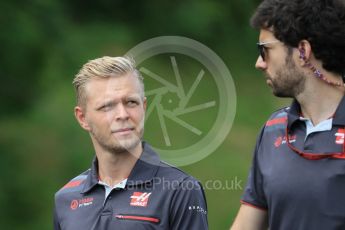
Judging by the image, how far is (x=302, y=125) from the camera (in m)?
5.23

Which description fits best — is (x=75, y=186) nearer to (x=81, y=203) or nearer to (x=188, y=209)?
(x=81, y=203)

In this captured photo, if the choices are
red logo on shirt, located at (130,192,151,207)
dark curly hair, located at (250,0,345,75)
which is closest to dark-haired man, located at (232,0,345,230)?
dark curly hair, located at (250,0,345,75)

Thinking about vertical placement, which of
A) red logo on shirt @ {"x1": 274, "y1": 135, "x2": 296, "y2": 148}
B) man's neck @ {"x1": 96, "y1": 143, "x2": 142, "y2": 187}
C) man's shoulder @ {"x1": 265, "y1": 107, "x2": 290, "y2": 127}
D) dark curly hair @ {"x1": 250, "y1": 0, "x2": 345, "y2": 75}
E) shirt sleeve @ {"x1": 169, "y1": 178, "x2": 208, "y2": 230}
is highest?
dark curly hair @ {"x1": 250, "y1": 0, "x2": 345, "y2": 75}

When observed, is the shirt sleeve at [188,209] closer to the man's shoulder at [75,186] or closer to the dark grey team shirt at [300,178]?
the dark grey team shirt at [300,178]

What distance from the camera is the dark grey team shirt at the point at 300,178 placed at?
496 centimetres

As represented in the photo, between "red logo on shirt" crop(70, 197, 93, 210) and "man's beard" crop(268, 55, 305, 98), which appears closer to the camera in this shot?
"man's beard" crop(268, 55, 305, 98)

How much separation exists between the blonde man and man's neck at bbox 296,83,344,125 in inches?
27.3

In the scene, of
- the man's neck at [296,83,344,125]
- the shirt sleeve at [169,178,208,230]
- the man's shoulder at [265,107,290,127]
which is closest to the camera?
the man's neck at [296,83,344,125]

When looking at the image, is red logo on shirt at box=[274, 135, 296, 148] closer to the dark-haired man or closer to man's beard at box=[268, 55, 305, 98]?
the dark-haired man

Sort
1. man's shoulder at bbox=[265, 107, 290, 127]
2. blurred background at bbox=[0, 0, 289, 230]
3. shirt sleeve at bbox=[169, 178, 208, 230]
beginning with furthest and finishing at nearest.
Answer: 1. blurred background at bbox=[0, 0, 289, 230]
2. man's shoulder at bbox=[265, 107, 290, 127]
3. shirt sleeve at bbox=[169, 178, 208, 230]

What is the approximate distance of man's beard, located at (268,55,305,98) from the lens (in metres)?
5.18

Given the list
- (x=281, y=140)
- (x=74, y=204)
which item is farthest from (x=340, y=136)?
(x=74, y=204)

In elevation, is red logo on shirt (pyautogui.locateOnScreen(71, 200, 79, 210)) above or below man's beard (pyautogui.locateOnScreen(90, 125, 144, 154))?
below

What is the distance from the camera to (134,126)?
5410mm
